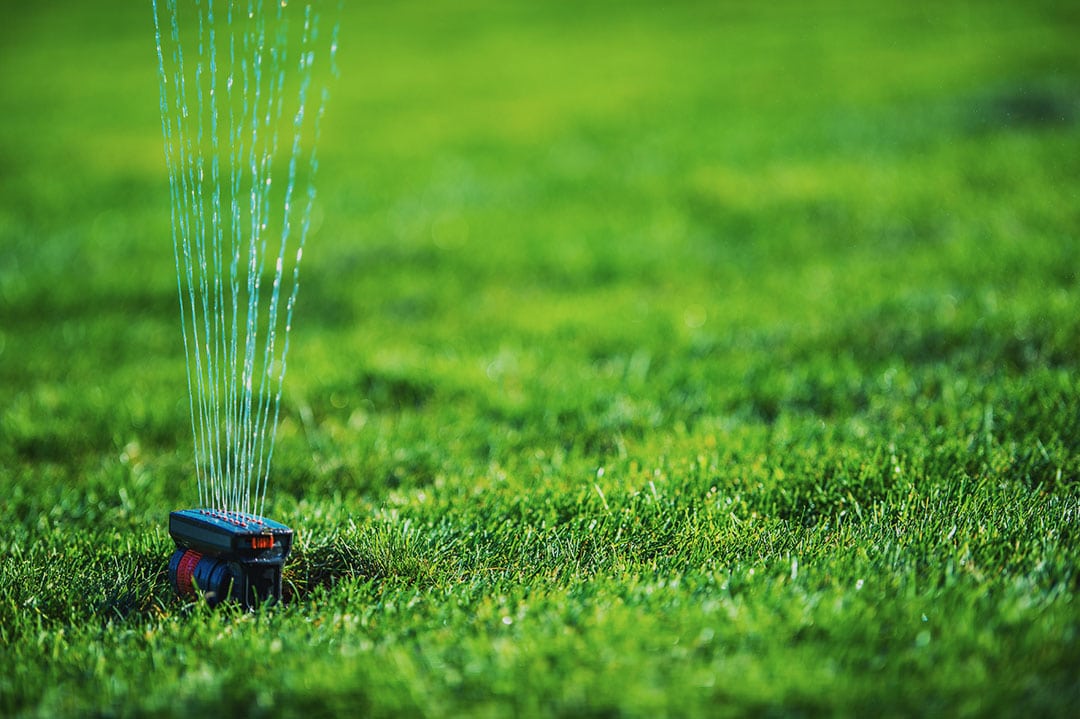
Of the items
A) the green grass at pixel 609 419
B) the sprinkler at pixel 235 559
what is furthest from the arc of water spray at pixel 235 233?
the sprinkler at pixel 235 559

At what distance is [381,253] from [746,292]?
2548 mm

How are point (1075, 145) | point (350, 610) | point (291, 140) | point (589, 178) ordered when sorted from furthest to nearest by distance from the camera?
point (291, 140)
point (589, 178)
point (1075, 145)
point (350, 610)

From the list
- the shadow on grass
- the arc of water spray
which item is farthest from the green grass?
the arc of water spray

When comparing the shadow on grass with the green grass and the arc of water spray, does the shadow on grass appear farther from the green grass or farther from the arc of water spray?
the arc of water spray

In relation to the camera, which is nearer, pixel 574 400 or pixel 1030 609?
pixel 1030 609

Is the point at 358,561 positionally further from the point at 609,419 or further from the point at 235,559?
the point at 609,419

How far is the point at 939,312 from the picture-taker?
4.66 metres

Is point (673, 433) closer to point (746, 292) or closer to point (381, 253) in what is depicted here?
point (746, 292)

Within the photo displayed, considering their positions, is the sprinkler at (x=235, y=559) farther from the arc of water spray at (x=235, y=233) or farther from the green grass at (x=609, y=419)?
the arc of water spray at (x=235, y=233)

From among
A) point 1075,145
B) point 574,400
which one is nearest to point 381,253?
point 574,400

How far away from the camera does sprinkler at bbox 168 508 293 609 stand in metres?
2.54

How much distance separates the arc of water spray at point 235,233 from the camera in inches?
131

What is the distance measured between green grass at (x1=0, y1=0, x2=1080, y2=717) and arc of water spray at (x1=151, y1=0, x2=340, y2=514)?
0.15 m

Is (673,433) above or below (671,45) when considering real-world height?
below
